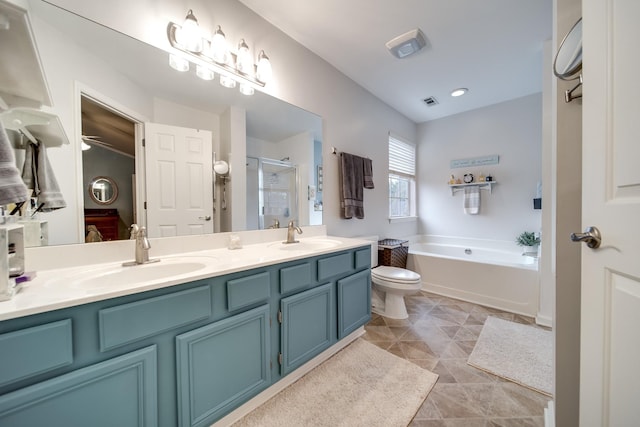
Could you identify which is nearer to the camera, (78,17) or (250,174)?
(78,17)

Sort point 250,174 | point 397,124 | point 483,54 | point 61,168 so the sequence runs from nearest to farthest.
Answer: point 61,168 < point 250,174 < point 483,54 < point 397,124

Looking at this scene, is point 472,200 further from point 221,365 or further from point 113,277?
point 113,277

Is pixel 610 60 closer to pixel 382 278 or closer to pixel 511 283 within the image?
pixel 382 278

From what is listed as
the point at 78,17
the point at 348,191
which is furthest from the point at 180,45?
the point at 348,191

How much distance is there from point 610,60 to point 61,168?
6.62ft

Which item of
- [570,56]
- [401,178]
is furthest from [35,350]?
[401,178]

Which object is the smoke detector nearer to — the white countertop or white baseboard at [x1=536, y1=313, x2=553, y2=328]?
the white countertop

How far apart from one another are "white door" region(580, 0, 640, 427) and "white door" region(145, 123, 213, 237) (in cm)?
174

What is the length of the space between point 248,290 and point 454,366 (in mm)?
1538

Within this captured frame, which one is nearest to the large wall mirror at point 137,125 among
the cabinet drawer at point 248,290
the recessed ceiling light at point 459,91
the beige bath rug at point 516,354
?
the cabinet drawer at point 248,290

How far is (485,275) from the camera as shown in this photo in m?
2.52

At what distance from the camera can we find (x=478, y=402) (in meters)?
1.29

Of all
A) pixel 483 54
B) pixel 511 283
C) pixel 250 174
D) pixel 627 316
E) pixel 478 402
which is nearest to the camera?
pixel 627 316

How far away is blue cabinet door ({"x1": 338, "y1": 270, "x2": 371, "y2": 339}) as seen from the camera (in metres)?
1.64
